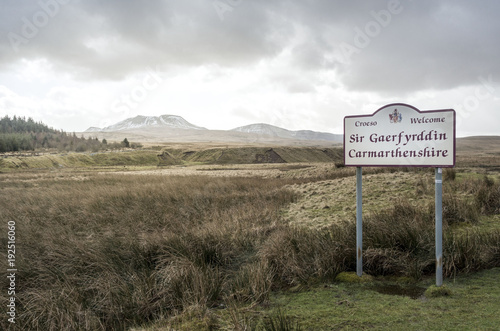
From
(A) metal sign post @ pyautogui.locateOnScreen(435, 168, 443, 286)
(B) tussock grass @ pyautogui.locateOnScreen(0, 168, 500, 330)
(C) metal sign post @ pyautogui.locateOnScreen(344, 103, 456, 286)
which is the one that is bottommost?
(B) tussock grass @ pyautogui.locateOnScreen(0, 168, 500, 330)

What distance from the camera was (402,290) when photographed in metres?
4.23

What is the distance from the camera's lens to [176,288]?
4.45 metres

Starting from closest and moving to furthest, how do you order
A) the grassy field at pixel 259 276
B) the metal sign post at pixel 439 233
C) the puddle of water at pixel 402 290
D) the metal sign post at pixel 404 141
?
the grassy field at pixel 259 276 < the puddle of water at pixel 402 290 < the metal sign post at pixel 439 233 < the metal sign post at pixel 404 141

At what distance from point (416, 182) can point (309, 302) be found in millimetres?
9409

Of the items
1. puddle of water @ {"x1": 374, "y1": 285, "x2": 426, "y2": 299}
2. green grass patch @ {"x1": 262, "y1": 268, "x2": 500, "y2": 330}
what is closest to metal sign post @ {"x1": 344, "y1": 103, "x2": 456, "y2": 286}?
puddle of water @ {"x1": 374, "y1": 285, "x2": 426, "y2": 299}

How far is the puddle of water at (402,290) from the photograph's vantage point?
13.4 ft

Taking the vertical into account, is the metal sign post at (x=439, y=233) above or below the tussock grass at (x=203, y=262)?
above

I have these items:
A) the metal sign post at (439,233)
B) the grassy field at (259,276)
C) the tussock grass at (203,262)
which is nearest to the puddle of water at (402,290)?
the grassy field at (259,276)

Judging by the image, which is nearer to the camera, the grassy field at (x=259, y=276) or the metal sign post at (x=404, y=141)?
the grassy field at (x=259, y=276)

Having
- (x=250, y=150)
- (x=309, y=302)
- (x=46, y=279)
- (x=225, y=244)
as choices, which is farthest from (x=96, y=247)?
(x=250, y=150)

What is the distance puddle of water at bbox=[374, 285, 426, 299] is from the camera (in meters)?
4.07

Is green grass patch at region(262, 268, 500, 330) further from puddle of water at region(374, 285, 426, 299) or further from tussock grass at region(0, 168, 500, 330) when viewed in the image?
tussock grass at region(0, 168, 500, 330)

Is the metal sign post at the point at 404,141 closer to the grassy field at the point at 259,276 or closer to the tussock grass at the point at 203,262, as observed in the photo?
the grassy field at the point at 259,276

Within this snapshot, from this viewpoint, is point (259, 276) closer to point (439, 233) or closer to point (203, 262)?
point (203, 262)
